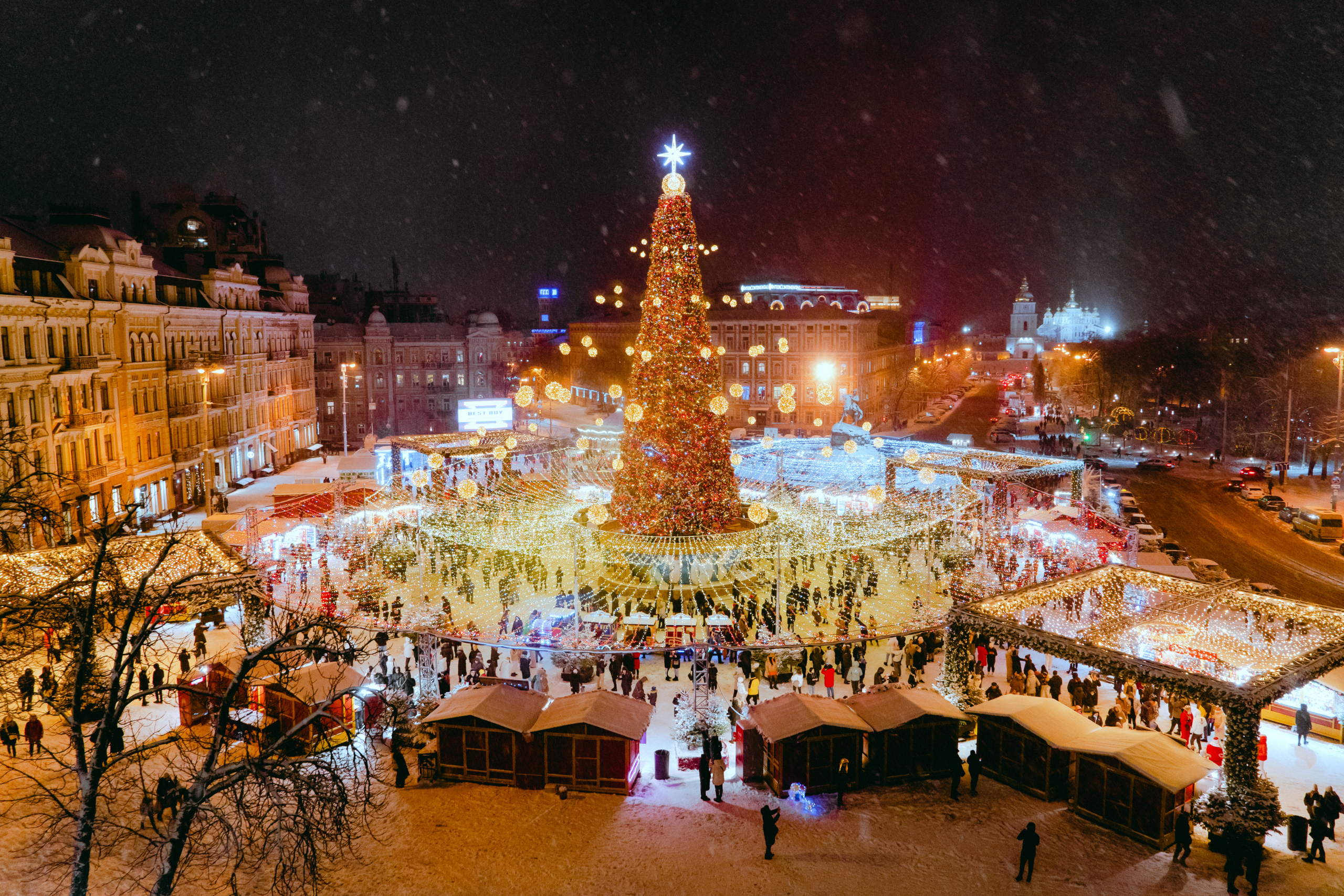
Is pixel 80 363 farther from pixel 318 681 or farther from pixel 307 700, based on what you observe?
pixel 307 700

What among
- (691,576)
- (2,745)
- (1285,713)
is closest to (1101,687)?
(1285,713)

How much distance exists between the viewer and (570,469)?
41.9 meters

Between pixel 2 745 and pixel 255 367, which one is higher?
pixel 255 367

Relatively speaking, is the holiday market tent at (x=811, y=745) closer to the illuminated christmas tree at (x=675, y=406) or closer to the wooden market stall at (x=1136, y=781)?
the wooden market stall at (x=1136, y=781)

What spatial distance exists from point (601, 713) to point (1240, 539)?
31139 millimetres

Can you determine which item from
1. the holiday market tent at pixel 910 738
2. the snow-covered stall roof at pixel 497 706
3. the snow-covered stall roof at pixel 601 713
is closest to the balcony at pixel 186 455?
the snow-covered stall roof at pixel 497 706

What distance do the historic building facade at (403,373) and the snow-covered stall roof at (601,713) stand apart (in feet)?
180

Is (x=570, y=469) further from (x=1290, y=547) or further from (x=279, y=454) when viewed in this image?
(x=1290, y=547)

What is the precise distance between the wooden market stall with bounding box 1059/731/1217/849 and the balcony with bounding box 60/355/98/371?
34.2 meters

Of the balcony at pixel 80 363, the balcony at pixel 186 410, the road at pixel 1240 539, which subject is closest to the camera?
the road at pixel 1240 539

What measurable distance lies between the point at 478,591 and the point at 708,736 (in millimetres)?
11940

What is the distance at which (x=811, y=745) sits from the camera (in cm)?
1547

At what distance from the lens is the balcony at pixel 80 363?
101ft

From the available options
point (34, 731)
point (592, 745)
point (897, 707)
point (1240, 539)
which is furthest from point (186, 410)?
point (1240, 539)
